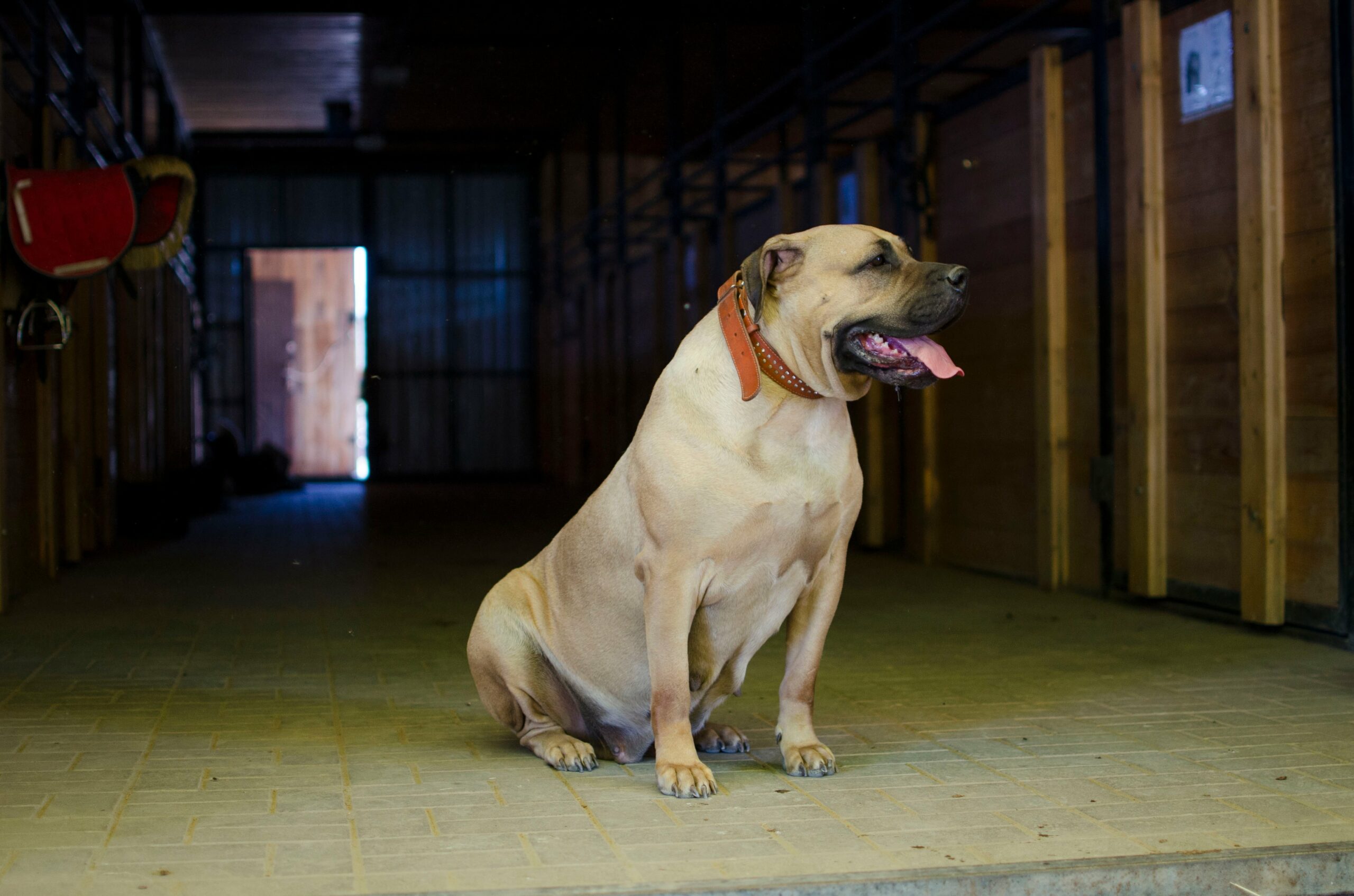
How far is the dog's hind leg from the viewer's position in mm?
3570

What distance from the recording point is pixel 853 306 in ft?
10.2

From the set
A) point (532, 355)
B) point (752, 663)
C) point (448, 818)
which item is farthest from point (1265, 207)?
point (532, 355)

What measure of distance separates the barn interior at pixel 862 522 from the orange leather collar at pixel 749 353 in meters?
0.98

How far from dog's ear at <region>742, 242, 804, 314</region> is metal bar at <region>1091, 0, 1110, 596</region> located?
4178 millimetres

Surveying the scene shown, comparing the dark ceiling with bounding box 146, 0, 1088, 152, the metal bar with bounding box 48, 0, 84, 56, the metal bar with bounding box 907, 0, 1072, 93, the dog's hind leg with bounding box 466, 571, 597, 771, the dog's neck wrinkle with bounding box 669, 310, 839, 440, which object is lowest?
the dog's hind leg with bounding box 466, 571, 597, 771

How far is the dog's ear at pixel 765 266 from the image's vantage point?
10.3 feet

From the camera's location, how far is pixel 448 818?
10.1 ft

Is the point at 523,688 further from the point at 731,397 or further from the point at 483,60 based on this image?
the point at 483,60

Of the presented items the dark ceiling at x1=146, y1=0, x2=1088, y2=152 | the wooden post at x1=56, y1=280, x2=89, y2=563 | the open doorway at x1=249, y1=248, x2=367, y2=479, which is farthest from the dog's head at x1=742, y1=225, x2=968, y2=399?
the open doorway at x1=249, y1=248, x2=367, y2=479

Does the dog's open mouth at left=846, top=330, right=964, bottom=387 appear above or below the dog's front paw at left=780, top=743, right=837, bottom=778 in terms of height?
above

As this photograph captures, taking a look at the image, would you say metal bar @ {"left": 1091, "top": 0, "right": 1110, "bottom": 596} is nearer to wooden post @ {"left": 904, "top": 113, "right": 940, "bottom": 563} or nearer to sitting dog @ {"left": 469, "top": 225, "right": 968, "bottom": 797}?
wooden post @ {"left": 904, "top": 113, "right": 940, "bottom": 563}

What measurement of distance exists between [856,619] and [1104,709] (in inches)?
86.3

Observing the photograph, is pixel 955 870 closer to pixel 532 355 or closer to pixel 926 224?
pixel 926 224

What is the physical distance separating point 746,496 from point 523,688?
0.89 meters
